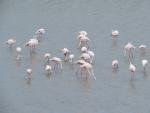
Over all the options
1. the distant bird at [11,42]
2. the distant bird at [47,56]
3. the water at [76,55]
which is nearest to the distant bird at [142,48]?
the water at [76,55]

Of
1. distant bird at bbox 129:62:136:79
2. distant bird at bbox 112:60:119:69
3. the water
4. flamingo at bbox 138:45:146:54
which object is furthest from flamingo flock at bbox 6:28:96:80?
flamingo at bbox 138:45:146:54

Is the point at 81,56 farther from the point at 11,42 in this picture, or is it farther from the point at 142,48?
the point at 11,42

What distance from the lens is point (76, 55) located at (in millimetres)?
20078

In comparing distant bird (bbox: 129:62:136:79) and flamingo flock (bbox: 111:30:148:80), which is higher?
flamingo flock (bbox: 111:30:148:80)

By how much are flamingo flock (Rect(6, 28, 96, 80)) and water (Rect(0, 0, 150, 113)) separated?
0.20 metres

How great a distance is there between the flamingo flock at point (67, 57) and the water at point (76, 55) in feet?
Answer: 0.64

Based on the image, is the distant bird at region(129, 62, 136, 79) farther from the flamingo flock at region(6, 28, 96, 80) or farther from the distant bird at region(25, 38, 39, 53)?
the distant bird at region(25, 38, 39, 53)

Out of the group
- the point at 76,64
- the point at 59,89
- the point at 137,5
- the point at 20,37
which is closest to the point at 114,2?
the point at 137,5

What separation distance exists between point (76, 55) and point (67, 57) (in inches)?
25.5

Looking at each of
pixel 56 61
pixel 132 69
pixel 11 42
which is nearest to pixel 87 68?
pixel 56 61

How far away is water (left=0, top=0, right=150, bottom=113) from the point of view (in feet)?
53.7

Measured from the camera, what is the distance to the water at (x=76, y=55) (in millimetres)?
16375

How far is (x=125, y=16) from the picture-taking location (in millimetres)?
24156

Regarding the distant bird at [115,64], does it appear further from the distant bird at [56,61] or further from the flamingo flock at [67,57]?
the distant bird at [56,61]
